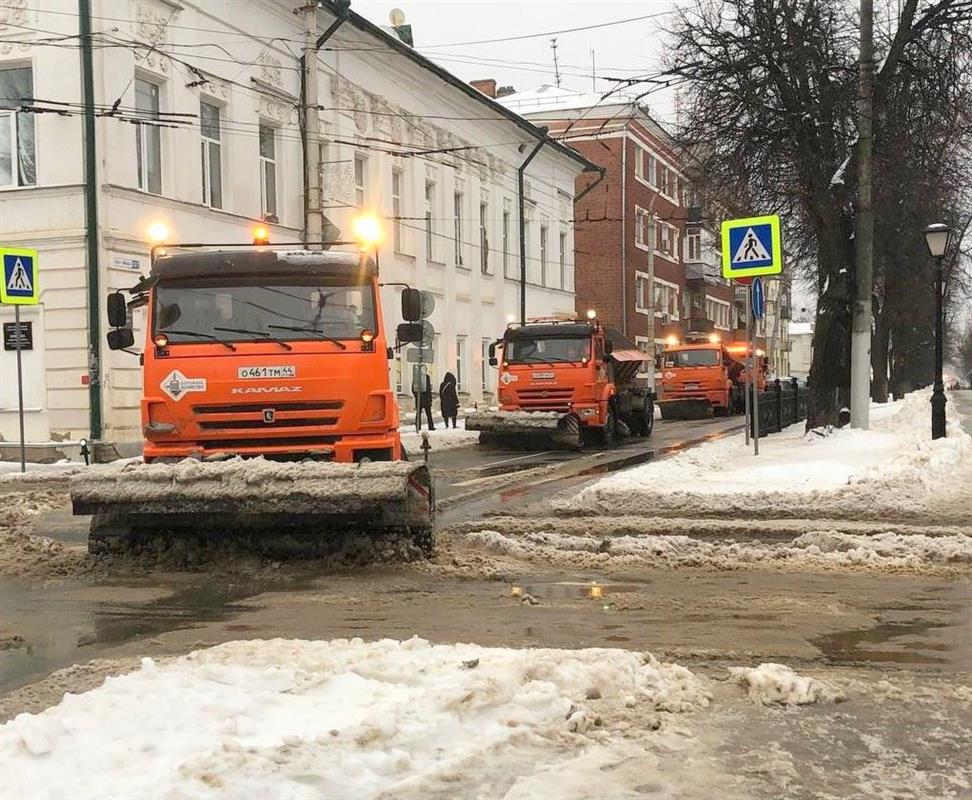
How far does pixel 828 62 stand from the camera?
59.3 ft

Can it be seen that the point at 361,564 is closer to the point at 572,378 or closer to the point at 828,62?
the point at 572,378

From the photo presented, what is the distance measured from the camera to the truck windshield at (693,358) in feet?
114

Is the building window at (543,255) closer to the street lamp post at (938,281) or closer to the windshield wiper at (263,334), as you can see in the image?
the street lamp post at (938,281)

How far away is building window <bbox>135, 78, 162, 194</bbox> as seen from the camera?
20531 mm

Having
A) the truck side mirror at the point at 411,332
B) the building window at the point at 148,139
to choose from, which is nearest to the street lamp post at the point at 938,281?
the truck side mirror at the point at 411,332

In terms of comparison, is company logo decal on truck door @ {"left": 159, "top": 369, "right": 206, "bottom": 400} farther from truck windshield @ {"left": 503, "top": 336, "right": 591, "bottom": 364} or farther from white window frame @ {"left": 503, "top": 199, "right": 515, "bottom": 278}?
white window frame @ {"left": 503, "top": 199, "right": 515, "bottom": 278}

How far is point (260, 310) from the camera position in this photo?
348 inches

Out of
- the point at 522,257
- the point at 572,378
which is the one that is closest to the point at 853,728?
the point at 572,378

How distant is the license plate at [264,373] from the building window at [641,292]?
47.8 meters

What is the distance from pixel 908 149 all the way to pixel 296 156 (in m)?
14.5

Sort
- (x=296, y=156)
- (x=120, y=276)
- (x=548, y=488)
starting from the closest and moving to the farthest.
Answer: (x=548, y=488) → (x=120, y=276) → (x=296, y=156)

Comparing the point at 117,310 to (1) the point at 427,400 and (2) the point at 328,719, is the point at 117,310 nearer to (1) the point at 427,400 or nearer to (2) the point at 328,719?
(2) the point at 328,719

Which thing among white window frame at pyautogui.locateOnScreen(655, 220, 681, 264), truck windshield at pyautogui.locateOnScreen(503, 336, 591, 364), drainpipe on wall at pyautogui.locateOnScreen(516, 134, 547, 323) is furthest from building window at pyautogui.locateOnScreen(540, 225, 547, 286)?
truck windshield at pyautogui.locateOnScreen(503, 336, 591, 364)

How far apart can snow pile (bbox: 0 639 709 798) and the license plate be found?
3.72 m
